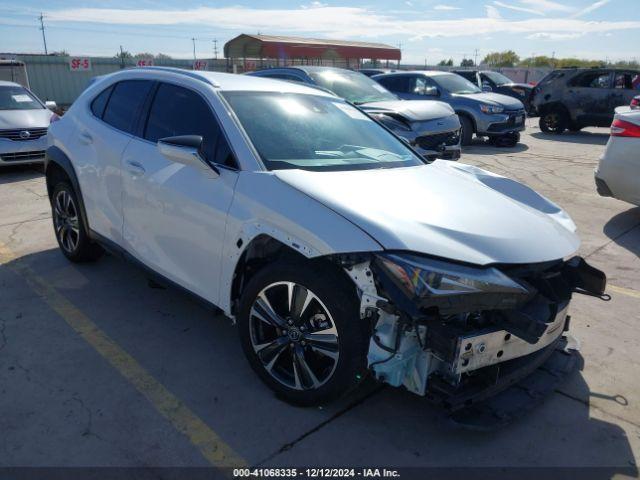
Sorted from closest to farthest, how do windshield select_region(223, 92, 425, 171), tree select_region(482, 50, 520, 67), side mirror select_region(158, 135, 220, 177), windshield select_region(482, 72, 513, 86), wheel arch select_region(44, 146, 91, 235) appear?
side mirror select_region(158, 135, 220, 177) < windshield select_region(223, 92, 425, 171) < wheel arch select_region(44, 146, 91, 235) < windshield select_region(482, 72, 513, 86) < tree select_region(482, 50, 520, 67)

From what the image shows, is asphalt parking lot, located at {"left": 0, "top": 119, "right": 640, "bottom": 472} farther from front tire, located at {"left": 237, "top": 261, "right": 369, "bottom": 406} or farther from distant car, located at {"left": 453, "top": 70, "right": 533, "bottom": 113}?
distant car, located at {"left": 453, "top": 70, "right": 533, "bottom": 113}

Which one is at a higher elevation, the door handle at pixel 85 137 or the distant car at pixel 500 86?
the door handle at pixel 85 137

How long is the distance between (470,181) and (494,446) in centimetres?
161

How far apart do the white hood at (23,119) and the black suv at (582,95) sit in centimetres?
1288

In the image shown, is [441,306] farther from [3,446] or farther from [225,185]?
[3,446]

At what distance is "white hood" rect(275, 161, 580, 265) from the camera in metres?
2.51

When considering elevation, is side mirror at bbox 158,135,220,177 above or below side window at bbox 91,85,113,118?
below

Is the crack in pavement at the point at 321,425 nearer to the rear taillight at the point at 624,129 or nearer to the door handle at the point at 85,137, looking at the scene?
the door handle at the point at 85,137

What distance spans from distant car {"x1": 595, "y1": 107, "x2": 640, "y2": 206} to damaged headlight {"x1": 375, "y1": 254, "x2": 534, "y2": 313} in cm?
448

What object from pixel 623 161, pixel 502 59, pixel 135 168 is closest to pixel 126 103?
pixel 135 168

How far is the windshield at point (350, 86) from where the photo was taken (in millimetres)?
9477

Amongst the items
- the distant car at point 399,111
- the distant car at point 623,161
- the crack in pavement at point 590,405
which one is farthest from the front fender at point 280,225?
the distant car at point 399,111

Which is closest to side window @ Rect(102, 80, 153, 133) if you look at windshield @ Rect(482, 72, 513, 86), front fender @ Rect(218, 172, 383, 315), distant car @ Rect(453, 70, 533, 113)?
front fender @ Rect(218, 172, 383, 315)


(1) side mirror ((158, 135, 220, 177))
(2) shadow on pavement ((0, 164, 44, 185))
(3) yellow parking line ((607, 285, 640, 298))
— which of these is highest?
(1) side mirror ((158, 135, 220, 177))
